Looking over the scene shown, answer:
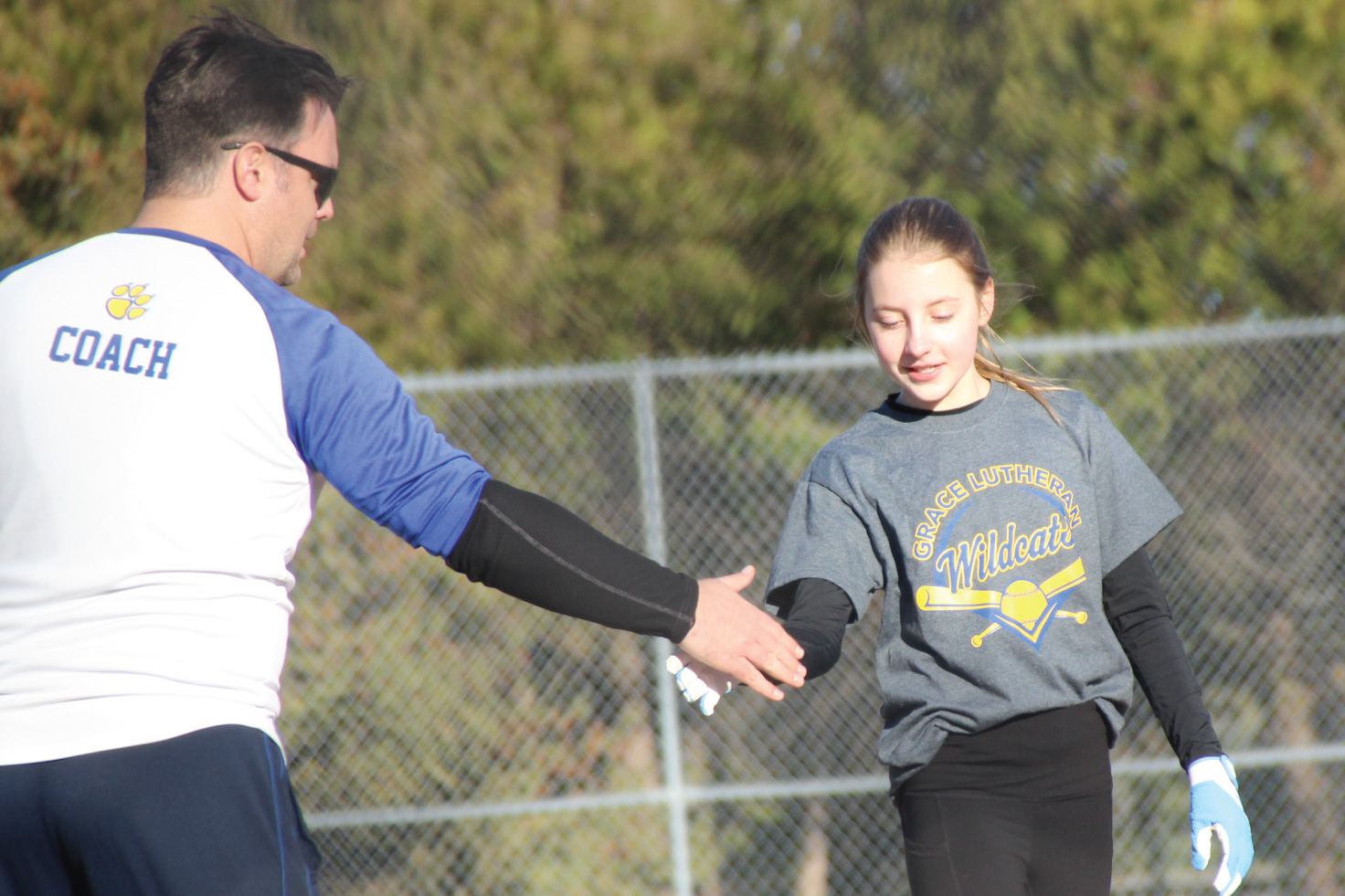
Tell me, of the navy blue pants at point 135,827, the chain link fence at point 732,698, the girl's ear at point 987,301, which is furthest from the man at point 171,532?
the chain link fence at point 732,698

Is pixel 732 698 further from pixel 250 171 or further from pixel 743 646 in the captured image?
pixel 250 171

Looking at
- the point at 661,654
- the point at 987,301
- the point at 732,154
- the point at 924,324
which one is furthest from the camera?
the point at 732,154

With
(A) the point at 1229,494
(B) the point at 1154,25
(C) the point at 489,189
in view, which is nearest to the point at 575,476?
(C) the point at 489,189

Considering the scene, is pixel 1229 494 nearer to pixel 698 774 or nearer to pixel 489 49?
pixel 698 774

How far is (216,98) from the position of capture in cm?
193

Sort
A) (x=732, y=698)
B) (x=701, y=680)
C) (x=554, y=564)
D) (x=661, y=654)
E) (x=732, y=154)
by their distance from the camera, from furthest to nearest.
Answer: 1. (x=732, y=154)
2. (x=732, y=698)
3. (x=661, y=654)
4. (x=701, y=680)
5. (x=554, y=564)

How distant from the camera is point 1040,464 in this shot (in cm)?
223

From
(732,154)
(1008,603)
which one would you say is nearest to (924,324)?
(1008,603)

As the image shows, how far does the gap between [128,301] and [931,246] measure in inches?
58.8

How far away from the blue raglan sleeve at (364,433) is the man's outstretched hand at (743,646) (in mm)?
488

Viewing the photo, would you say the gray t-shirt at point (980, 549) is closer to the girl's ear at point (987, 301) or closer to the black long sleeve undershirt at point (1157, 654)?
the black long sleeve undershirt at point (1157, 654)

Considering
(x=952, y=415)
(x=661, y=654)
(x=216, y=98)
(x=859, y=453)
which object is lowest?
(x=661, y=654)

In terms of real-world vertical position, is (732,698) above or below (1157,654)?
below

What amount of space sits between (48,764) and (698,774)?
142 inches
